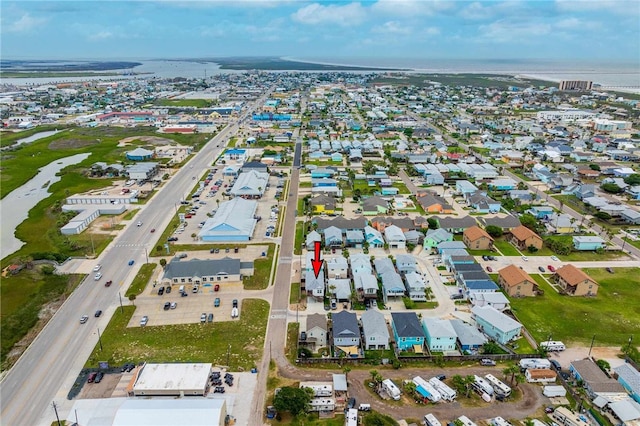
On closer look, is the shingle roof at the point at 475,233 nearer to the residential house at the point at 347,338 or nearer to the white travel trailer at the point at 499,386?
the white travel trailer at the point at 499,386

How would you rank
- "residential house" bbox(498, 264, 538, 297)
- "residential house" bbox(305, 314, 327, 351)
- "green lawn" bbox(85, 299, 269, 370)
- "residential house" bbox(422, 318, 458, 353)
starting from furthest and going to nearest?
"residential house" bbox(498, 264, 538, 297) < "residential house" bbox(305, 314, 327, 351) < "residential house" bbox(422, 318, 458, 353) < "green lawn" bbox(85, 299, 269, 370)

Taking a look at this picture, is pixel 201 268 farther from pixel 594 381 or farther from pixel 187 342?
pixel 594 381

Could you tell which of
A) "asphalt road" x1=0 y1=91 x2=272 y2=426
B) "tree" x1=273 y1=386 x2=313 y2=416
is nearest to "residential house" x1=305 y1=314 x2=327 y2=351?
"tree" x1=273 y1=386 x2=313 y2=416

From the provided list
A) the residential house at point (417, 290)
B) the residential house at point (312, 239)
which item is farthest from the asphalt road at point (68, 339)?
the residential house at point (417, 290)

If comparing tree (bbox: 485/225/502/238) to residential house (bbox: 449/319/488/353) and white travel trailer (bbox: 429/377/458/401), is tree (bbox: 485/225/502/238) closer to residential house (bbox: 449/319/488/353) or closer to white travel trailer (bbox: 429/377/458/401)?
residential house (bbox: 449/319/488/353)

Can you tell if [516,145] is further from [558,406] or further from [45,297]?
[45,297]
